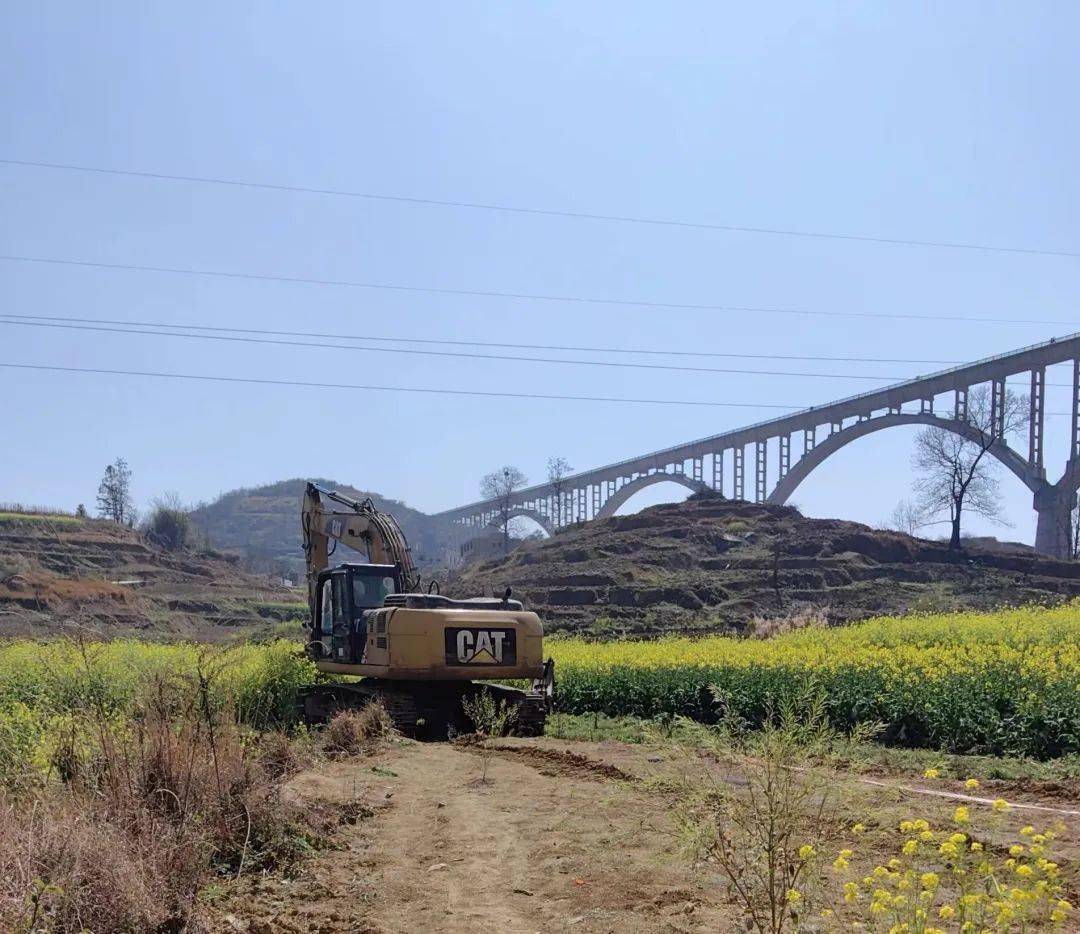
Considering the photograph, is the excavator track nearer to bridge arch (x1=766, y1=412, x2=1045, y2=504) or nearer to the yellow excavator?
the yellow excavator

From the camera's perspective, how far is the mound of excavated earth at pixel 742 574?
4328 cm

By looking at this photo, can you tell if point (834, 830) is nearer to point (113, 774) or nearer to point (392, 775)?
point (113, 774)

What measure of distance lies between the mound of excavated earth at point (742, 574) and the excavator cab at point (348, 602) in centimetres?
2303

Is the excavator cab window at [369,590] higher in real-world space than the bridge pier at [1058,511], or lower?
lower

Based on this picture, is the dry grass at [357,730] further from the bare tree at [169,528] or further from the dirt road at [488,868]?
the bare tree at [169,528]

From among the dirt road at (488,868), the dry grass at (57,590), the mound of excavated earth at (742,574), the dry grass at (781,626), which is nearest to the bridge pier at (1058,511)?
the mound of excavated earth at (742,574)

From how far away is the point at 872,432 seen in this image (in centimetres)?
7575

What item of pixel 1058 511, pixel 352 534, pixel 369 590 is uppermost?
pixel 1058 511

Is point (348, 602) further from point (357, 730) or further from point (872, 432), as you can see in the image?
point (872, 432)

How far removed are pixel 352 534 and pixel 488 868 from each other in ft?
37.3

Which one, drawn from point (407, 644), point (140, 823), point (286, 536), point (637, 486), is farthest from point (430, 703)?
point (286, 536)

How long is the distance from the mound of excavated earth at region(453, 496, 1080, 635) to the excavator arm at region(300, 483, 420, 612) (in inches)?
860

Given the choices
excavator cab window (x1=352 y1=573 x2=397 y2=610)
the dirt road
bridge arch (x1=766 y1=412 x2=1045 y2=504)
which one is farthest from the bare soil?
bridge arch (x1=766 y1=412 x2=1045 y2=504)

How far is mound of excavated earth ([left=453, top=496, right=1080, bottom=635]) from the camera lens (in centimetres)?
4328
